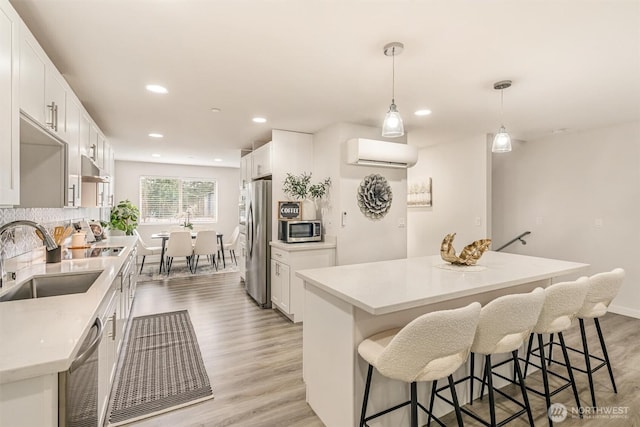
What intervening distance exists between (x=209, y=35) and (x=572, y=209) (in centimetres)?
492

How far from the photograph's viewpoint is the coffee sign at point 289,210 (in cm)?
390

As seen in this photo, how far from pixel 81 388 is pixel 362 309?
4.00 ft

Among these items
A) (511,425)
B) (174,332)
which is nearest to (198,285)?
(174,332)

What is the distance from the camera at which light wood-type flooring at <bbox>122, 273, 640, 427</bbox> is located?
6.40 feet

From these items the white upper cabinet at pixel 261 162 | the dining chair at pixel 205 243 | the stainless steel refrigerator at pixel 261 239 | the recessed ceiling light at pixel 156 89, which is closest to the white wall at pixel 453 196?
the white upper cabinet at pixel 261 162

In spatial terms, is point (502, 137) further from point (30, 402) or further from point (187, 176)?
point (187, 176)

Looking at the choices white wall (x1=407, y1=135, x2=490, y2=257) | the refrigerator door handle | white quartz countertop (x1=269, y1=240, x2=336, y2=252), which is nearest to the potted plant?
white quartz countertop (x1=269, y1=240, x2=336, y2=252)

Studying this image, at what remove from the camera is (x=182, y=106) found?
10.4 feet

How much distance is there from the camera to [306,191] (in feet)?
13.3

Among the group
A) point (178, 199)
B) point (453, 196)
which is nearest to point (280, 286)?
point (453, 196)

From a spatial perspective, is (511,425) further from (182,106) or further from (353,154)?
(182,106)

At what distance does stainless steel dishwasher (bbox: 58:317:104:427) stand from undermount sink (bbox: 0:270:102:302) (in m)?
0.81

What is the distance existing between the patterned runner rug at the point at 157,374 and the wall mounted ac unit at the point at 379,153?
256 cm

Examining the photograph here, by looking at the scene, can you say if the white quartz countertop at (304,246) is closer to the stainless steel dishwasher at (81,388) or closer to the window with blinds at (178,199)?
the stainless steel dishwasher at (81,388)
